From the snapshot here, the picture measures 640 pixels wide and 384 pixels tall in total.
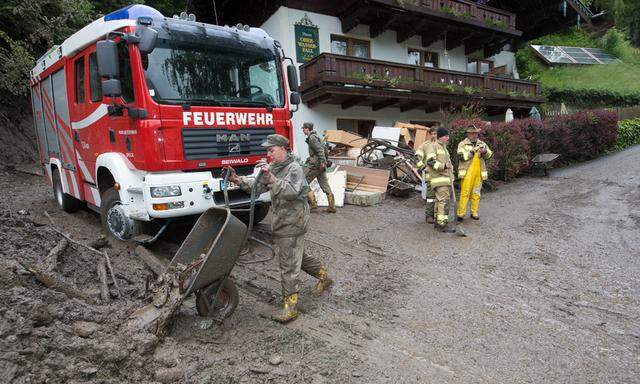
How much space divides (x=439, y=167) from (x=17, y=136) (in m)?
13.3

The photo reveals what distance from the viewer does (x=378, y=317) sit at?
3.84 metres

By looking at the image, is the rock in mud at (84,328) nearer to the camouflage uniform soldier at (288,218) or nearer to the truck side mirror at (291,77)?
the camouflage uniform soldier at (288,218)

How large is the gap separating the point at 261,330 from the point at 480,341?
185cm

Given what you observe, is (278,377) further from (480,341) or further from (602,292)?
(602,292)

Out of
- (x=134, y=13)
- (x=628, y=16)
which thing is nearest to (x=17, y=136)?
(x=134, y=13)

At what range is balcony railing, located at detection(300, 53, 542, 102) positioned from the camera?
38.3ft

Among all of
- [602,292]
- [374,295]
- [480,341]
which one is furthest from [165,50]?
[602,292]

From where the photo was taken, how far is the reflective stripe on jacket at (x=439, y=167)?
654cm

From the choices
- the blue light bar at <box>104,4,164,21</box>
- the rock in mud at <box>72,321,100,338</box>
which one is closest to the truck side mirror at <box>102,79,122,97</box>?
the blue light bar at <box>104,4,164,21</box>

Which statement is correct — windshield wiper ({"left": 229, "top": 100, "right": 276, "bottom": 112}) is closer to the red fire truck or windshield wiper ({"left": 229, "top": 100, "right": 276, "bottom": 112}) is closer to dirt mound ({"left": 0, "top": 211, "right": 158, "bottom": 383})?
the red fire truck

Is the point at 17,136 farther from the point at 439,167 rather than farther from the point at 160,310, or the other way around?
the point at 439,167

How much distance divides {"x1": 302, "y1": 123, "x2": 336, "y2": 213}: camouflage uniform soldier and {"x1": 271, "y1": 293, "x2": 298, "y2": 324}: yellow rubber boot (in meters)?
3.66

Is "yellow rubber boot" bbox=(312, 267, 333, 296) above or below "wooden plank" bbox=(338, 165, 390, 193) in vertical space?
below

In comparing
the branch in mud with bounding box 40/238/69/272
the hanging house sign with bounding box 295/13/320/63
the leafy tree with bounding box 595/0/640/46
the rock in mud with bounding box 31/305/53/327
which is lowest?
the rock in mud with bounding box 31/305/53/327
